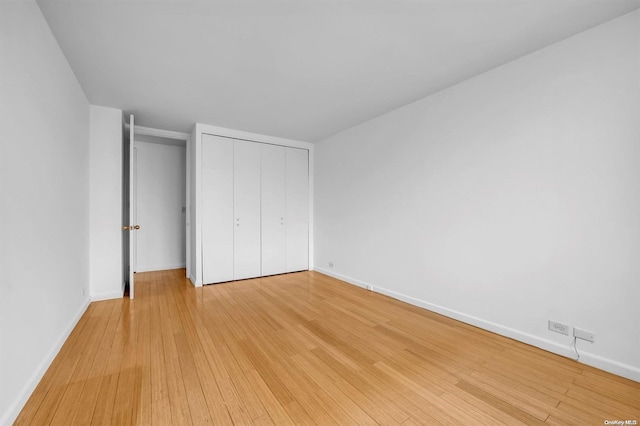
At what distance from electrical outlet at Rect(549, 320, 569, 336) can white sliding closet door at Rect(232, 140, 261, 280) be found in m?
3.88

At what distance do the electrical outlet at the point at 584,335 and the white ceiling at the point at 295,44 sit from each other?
233 cm

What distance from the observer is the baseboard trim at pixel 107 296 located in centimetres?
335

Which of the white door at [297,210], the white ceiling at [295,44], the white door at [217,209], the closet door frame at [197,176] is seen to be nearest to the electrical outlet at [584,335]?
the white ceiling at [295,44]

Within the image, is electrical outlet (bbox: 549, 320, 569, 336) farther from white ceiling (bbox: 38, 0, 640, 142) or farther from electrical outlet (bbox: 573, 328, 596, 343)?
white ceiling (bbox: 38, 0, 640, 142)

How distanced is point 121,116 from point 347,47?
316 cm

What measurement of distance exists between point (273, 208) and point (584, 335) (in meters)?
4.13

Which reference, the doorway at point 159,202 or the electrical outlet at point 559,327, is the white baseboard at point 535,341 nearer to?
the electrical outlet at point 559,327

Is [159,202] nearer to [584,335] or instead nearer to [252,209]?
[252,209]

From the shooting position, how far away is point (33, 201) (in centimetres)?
173

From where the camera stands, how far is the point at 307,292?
148 inches

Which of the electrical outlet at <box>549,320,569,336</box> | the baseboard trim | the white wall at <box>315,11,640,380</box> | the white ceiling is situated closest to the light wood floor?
the electrical outlet at <box>549,320,569,336</box>

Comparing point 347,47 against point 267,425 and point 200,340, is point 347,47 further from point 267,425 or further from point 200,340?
point 200,340

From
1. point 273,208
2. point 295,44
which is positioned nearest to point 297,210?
point 273,208

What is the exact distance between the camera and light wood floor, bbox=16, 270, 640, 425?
1.50 metres
